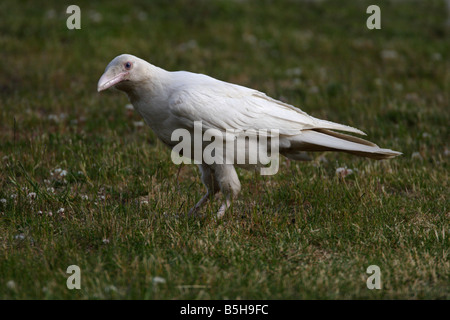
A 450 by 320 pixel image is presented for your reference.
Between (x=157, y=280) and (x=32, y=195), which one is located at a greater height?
(x=32, y=195)

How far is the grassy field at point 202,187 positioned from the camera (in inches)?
144

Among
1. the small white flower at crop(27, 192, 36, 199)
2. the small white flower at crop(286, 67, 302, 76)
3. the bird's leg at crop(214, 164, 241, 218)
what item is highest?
the small white flower at crop(286, 67, 302, 76)

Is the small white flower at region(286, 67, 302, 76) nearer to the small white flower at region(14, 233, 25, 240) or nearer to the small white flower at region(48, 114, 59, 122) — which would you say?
the small white flower at region(48, 114, 59, 122)

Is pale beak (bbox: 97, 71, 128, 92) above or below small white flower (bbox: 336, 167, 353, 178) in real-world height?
above

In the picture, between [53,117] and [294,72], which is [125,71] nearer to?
[53,117]

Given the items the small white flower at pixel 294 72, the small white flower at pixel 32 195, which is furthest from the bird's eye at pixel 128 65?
the small white flower at pixel 294 72

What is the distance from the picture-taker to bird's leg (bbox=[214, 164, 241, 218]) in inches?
179

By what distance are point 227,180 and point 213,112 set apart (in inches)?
21.5

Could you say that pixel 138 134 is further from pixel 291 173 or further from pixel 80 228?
pixel 80 228

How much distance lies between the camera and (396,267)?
149 inches

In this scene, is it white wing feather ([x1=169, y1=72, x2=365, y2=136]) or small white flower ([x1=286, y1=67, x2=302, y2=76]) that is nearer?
white wing feather ([x1=169, y1=72, x2=365, y2=136])

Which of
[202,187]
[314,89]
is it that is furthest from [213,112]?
[314,89]

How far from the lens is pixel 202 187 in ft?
17.9

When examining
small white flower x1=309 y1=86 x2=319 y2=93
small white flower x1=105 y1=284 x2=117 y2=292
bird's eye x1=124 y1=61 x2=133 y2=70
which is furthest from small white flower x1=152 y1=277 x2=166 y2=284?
small white flower x1=309 y1=86 x2=319 y2=93
